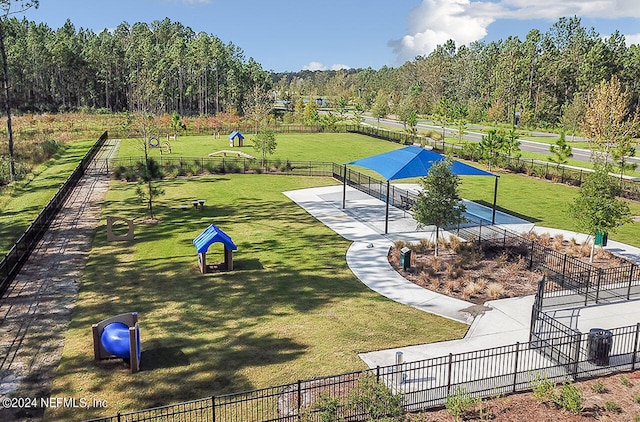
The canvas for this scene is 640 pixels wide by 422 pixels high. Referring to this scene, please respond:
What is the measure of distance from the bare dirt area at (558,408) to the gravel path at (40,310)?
920 cm

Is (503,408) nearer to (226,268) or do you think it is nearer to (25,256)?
(226,268)

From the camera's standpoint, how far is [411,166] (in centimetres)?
2577

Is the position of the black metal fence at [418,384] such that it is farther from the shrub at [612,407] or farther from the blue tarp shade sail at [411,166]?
the blue tarp shade sail at [411,166]

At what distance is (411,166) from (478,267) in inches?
271

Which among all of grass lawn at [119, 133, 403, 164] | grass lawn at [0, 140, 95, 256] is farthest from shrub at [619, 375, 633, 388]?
grass lawn at [119, 133, 403, 164]

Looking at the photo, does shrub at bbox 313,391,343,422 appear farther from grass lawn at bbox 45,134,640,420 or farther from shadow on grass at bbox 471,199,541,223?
shadow on grass at bbox 471,199,541,223

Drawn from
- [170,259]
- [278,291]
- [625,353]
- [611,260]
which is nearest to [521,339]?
[625,353]

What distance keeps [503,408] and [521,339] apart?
3.84 metres

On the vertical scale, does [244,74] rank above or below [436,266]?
above

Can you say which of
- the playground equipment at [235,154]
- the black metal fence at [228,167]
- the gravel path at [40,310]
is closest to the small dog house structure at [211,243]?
the gravel path at [40,310]

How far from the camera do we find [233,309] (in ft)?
55.1

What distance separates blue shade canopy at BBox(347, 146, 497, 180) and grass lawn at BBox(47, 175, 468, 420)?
4.44 metres

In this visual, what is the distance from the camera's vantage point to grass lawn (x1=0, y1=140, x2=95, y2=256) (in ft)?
85.7

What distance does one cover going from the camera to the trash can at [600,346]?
1327cm
